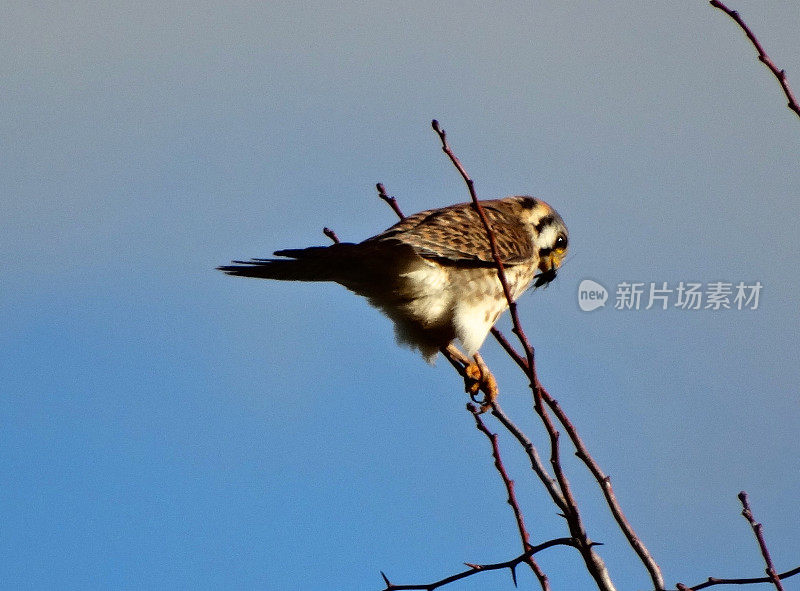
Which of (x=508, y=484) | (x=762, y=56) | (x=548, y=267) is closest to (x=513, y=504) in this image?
(x=508, y=484)

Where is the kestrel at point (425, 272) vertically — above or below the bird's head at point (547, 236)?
below

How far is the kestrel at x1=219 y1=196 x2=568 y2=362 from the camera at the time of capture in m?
3.53

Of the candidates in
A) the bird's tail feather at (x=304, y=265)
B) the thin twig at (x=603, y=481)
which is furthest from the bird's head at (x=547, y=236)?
the thin twig at (x=603, y=481)

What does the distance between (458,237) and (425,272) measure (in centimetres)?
24

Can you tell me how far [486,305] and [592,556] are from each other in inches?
72.6

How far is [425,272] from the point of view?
3.79 meters

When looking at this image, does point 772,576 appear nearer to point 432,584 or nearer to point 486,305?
point 432,584

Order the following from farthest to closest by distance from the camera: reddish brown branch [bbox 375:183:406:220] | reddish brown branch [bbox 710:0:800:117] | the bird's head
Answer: the bird's head → reddish brown branch [bbox 375:183:406:220] → reddish brown branch [bbox 710:0:800:117]

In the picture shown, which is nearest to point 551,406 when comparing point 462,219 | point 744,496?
point 744,496

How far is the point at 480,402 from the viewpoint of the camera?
3863mm

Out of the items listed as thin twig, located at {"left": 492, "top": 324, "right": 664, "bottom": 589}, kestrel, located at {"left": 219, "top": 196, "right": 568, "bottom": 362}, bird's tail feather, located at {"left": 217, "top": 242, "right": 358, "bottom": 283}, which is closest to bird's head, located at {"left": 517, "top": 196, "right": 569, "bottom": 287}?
kestrel, located at {"left": 219, "top": 196, "right": 568, "bottom": 362}

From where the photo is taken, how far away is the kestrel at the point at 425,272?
3.53 meters

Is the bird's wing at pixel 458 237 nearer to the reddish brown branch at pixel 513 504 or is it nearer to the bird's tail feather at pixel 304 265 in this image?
the bird's tail feather at pixel 304 265

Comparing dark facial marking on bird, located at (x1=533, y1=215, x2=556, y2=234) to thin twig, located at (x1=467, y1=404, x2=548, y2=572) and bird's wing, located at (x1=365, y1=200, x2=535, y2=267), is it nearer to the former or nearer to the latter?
bird's wing, located at (x1=365, y1=200, x2=535, y2=267)
